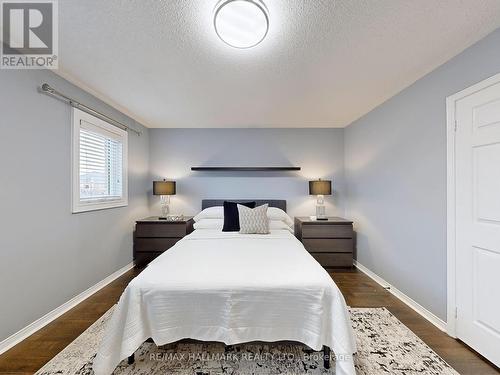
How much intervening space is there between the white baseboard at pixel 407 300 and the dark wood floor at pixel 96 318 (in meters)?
0.05

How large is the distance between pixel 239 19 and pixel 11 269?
255cm

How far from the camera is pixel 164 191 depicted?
368 centimetres

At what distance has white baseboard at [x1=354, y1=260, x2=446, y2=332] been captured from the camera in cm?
199

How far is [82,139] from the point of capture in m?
2.53

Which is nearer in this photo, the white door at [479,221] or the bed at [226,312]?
Result: the bed at [226,312]

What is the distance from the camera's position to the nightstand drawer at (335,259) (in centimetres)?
338

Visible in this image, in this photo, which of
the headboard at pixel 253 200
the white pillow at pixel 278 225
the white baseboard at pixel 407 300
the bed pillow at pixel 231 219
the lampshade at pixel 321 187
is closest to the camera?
the white baseboard at pixel 407 300

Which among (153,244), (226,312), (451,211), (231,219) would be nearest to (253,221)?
(231,219)

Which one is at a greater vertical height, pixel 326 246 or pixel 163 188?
pixel 163 188

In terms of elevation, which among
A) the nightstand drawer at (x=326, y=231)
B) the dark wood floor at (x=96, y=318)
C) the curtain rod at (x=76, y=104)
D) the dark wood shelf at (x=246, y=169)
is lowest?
the dark wood floor at (x=96, y=318)

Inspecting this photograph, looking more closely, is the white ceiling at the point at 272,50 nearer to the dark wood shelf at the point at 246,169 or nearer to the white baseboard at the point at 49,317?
the dark wood shelf at the point at 246,169

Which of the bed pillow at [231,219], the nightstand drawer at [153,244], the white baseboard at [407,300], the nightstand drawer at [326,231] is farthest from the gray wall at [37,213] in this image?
the white baseboard at [407,300]

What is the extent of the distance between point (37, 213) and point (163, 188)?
1.79 meters
